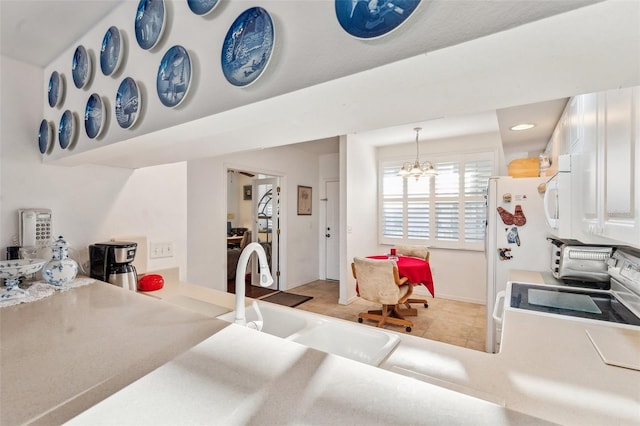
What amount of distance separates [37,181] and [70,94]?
53 centimetres

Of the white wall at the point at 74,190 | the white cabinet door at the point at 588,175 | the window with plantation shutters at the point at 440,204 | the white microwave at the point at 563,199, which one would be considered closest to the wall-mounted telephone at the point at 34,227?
the white wall at the point at 74,190

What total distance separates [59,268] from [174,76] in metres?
1.11

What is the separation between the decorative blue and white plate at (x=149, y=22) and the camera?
2.72 feet

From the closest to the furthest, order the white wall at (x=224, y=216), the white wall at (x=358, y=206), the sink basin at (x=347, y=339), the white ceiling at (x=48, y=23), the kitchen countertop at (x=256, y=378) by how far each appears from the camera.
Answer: the white ceiling at (x=48, y=23), the kitchen countertop at (x=256, y=378), the sink basin at (x=347, y=339), the white wall at (x=224, y=216), the white wall at (x=358, y=206)

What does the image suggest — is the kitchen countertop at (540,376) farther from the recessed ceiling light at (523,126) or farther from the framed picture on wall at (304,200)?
the framed picture on wall at (304,200)

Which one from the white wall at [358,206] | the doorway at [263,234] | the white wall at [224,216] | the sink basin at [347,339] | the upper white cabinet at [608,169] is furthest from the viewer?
the doorway at [263,234]

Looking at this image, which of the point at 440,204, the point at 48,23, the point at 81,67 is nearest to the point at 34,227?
the point at 81,67

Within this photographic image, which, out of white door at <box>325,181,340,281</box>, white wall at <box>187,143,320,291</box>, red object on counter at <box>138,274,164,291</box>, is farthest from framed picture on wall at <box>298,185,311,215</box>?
red object on counter at <box>138,274,164,291</box>

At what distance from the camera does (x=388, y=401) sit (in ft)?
1.73

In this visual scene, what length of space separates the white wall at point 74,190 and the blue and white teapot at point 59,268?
0.93 ft

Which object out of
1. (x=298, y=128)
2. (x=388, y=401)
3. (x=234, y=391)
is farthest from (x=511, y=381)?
(x=298, y=128)

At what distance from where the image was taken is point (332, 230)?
5535mm

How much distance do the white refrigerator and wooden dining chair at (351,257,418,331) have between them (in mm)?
839

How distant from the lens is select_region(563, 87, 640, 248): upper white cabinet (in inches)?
36.8
